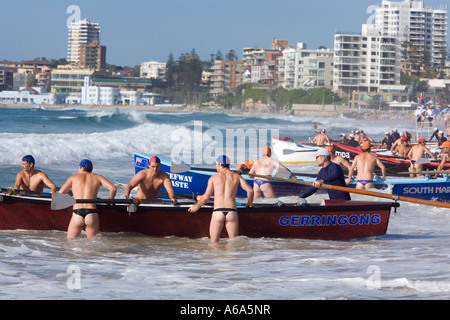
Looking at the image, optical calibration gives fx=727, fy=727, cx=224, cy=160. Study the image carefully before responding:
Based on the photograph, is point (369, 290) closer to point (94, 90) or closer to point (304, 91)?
point (304, 91)

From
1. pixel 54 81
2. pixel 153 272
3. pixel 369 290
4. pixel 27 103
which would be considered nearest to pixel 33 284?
pixel 153 272

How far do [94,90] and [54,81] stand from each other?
20827 millimetres

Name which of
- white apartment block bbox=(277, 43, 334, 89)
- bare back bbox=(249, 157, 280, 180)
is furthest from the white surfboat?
white apartment block bbox=(277, 43, 334, 89)

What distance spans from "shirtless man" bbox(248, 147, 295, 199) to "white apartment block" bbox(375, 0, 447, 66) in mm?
166005

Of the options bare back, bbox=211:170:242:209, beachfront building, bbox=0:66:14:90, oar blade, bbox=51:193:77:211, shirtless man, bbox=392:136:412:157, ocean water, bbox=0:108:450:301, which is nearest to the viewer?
ocean water, bbox=0:108:450:301

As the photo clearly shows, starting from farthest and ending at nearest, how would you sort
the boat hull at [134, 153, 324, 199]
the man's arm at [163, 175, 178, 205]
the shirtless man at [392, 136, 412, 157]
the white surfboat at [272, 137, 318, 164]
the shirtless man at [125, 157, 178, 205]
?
the white surfboat at [272, 137, 318, 164] → the shirtless man at [392, 136, 412, 157] → the boat hull at [134, 153, 324, 199] → the shirtless man at [125, 157, 178, 205] → the man's arm at [163, 175, 178, 205]

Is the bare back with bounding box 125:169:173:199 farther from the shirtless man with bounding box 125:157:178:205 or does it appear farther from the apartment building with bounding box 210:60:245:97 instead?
the apartment building with bounding box 210:60:245:97

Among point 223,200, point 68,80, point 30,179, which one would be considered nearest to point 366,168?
point 223,200

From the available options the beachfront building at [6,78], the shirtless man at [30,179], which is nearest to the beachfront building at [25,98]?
the beachfront building at [6,78]

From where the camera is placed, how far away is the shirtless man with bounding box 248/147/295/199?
15.6m

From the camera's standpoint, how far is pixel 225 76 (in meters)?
187

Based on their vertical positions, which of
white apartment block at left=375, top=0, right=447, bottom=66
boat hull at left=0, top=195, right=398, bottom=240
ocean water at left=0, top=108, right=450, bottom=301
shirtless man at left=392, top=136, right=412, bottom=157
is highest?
white apartment block at left=375, top=0, right=447, bottom=66

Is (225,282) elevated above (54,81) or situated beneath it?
situated beneath
